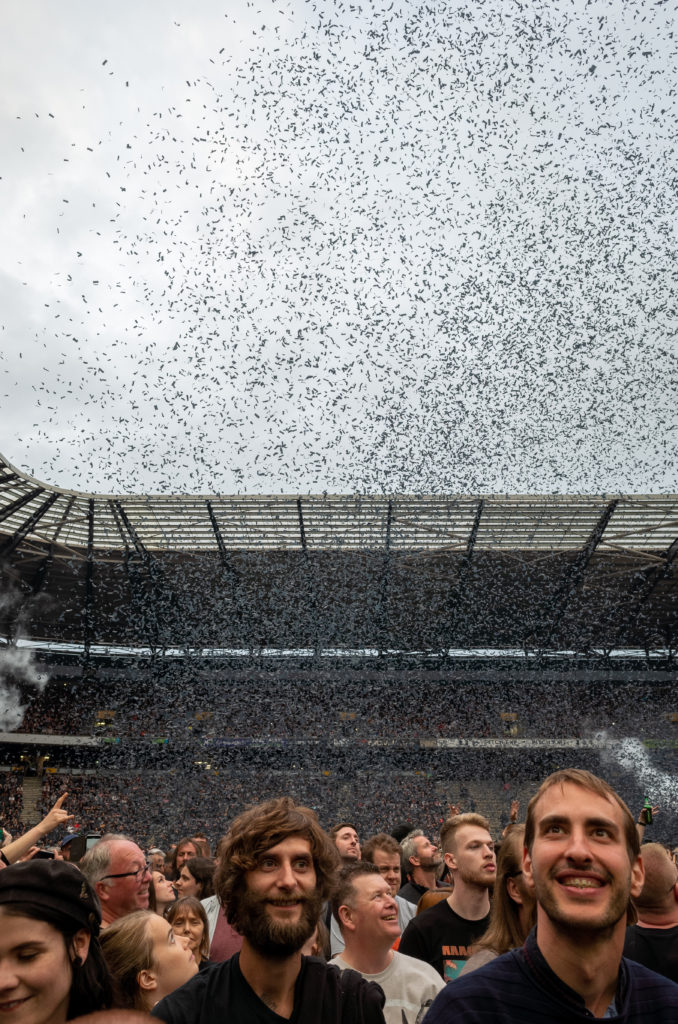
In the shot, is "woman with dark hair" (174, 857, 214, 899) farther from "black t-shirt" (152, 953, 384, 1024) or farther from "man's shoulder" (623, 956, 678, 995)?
"man's shoulder" (623, 956, 678, 995)

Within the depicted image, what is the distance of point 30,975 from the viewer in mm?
1688

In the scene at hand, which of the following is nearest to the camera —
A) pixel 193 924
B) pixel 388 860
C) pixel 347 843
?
pixel 193 924

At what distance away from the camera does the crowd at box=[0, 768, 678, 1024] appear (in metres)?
1.55

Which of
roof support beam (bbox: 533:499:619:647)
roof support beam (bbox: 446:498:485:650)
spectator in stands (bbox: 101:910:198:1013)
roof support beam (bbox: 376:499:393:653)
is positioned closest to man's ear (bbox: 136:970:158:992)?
spectator in stands (bbox: 101:910:198:1013)

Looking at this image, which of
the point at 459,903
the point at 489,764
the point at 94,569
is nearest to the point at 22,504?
the point at 94,569

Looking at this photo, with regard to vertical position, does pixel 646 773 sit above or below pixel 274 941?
above

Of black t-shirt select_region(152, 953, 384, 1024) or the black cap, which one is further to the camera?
black t-shirt select_region(152, 953, 384, 1024)

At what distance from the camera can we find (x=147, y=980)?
259 centimetres

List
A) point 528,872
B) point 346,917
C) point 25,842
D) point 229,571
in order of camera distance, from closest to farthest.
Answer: point 528,872, point 346,917, point 25,842, point 229,571

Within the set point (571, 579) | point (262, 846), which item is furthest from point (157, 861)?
point (571, 579)

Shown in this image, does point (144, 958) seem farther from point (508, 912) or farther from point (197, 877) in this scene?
point (197, 877)

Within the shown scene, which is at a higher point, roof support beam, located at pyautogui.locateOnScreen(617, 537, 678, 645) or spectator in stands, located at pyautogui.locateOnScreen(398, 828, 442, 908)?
roof support beam, located at pyautogui.locateOnScreen(617, 537, 678, 645)

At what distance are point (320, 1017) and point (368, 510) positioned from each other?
22.3 meters

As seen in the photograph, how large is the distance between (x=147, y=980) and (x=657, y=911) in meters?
2.24
